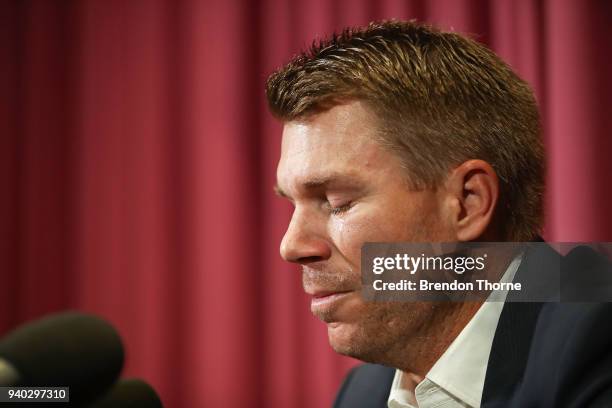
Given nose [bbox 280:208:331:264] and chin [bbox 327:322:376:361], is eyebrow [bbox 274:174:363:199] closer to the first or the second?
nose [bbox 280:208:331:264]

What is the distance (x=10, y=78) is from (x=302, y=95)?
994 millimetres

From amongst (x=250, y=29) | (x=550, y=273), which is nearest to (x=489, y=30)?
(x=250, y=29)

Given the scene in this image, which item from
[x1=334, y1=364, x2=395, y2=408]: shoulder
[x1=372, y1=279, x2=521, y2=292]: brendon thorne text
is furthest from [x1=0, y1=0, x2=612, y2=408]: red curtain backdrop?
[x1=372, y1=279, x2=521, y2=292]: brendon thorne text

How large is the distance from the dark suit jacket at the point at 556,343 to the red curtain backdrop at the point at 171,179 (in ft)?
2.39

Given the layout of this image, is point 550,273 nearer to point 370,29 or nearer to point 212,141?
point 370,29

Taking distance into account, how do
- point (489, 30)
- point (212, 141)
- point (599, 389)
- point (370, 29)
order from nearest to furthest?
point (599, 389)
point (370, 29)
point (489, 30)
point (212, 141)

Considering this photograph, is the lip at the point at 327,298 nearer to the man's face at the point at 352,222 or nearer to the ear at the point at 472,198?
the man's face at the point at 352,222

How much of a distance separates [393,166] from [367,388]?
39 centimetres

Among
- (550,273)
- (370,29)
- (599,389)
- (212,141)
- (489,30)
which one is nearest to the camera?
(599,389)

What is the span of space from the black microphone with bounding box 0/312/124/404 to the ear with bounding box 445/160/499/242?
386 mm

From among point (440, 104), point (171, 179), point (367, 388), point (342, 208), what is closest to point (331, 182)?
point (342, 208)

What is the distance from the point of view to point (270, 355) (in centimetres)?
139

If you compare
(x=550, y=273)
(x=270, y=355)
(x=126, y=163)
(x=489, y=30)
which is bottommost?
(x=270, y=355)

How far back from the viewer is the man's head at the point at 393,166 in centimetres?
72
